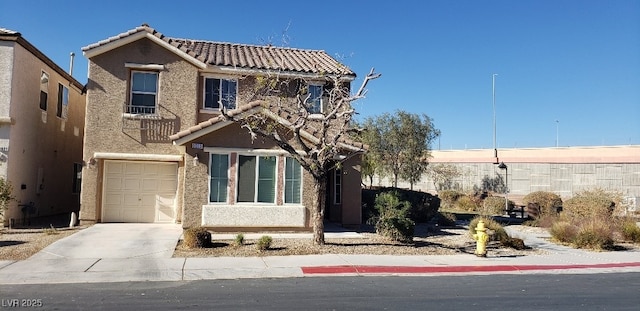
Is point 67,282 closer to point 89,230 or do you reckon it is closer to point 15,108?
point 89,230

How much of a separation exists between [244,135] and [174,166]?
3.61 metres

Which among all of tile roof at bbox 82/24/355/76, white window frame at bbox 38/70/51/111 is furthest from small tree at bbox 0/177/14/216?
tile roof at bbox 82/24/355/76

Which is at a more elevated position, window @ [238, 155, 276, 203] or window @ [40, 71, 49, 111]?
window @ [40, 71, 49, 111]

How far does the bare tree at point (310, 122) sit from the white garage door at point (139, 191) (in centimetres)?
401

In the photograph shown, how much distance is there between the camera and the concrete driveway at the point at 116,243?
1233cm

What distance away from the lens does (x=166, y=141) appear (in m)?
17.7

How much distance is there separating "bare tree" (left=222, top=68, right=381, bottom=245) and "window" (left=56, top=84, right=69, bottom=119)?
343 inches

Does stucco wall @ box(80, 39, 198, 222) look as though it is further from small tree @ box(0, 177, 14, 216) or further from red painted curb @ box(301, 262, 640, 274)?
red painted curb @ box(301, 262, 640, 274)

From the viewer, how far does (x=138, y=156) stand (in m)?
17.3

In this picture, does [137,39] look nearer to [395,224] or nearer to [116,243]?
[116,243]

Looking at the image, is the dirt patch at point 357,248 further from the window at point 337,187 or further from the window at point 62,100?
the window at point 62,100

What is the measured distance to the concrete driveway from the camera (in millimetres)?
12328

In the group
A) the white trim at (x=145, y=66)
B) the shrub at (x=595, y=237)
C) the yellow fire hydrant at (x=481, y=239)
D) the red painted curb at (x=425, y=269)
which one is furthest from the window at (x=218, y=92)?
the shrub at (x=595, y=237)

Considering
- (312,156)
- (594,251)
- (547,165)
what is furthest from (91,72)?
(547,165)
